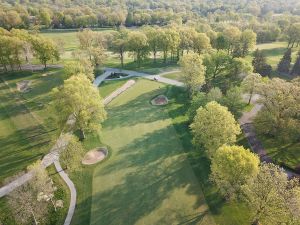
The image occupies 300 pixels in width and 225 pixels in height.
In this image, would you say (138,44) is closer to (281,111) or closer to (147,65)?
(147,65)

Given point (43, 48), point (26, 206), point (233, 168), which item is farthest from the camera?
point (43, 48)

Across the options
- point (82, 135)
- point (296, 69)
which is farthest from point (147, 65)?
point (296, 69)

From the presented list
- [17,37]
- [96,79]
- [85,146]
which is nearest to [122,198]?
[85,146]

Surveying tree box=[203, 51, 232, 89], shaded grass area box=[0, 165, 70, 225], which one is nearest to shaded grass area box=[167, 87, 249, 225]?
tree box=[203, 51, 232, 89]

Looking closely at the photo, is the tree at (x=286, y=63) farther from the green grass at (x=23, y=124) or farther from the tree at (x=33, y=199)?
the tree at (x=33, y=199)

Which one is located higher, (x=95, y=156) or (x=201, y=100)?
(x=201, y=100)

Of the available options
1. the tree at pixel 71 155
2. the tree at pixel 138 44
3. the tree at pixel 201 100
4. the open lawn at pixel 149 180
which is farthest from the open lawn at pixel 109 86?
the tree at pixel 71 155

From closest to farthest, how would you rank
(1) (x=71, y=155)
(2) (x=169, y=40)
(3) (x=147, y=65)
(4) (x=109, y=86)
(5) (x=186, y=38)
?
(1) (x=71, y=155)
(4) (x=109, y=86)
(2) (x=169, y=40)
(5) (x=186, y=38)
(3) (x=147, y=65)
